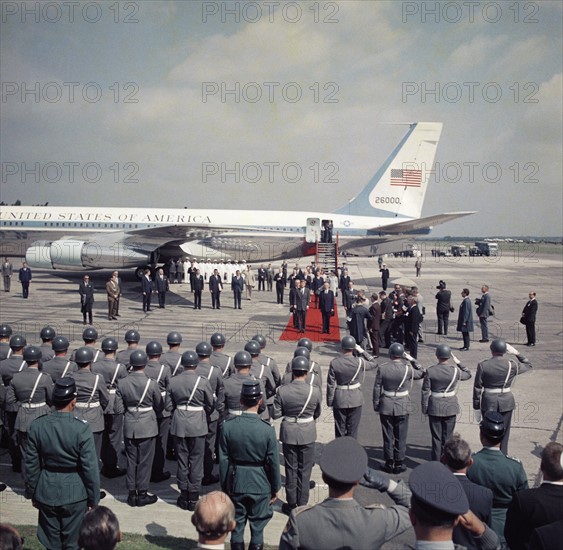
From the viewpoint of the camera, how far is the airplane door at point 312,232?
106ft

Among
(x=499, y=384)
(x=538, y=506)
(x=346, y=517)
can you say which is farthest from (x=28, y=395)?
(x=499, y=384)

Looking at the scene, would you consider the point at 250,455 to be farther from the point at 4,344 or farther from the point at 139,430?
the point at 4,344

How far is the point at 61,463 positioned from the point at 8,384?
11.3 feet

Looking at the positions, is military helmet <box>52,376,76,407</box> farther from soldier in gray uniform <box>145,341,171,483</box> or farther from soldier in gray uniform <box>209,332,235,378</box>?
soldier in gray uniform <box>209,332,235,378</box>

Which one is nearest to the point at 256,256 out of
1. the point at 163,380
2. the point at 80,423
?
the point at 163,380

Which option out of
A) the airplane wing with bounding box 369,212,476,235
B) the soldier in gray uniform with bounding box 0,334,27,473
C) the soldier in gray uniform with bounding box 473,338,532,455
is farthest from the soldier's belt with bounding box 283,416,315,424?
the airplane wing with bounding box 369,212,476,235

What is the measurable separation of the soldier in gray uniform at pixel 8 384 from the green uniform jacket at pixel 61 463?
274cm

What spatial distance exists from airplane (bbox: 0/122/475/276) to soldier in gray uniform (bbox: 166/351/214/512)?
22.9 metres

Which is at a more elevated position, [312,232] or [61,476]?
[312,232]

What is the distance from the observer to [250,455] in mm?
5137

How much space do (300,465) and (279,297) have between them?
1878 cm

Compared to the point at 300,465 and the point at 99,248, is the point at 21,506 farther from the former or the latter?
the point at 99,248

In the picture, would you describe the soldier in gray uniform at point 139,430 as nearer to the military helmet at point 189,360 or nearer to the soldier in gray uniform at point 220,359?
the military helmet at point 189,360

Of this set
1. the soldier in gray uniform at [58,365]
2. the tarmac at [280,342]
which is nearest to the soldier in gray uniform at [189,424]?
the tarmac at [280,342]
